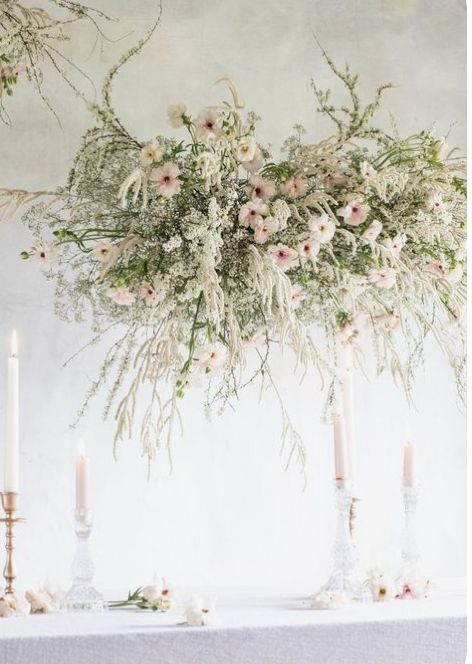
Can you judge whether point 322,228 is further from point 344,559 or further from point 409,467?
point 344,559

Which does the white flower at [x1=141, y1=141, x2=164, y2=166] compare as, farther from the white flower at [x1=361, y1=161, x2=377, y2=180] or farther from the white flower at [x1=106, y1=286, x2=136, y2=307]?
the white flower at [x1=361, y1=161, x2=377, y2=180]

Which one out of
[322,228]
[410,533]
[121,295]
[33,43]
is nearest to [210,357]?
[121,295]

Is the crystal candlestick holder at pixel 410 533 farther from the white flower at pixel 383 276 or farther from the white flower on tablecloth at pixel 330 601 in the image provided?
the white flower at pixel 383 276

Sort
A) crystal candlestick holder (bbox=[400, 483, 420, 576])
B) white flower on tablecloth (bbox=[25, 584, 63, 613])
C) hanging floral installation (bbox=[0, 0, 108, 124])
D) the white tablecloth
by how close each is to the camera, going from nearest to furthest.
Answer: the white tablecloth
white flower on tablecloth (bbox=[25, 584, 63, 613])
crystal candlestick holder (bbox=[400, 483, 420, 576])
hanging floral installation (bbox=[0, 0, 108, 124])

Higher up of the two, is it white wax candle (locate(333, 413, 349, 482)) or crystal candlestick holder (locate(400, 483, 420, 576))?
white wax candle (locate(333, 413, 349, 482))

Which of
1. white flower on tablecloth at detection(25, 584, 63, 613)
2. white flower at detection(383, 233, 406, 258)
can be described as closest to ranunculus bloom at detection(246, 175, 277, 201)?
white flower at detection(383, 233, 406, 258)

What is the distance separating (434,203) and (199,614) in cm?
86

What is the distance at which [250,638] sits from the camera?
1.52 meters

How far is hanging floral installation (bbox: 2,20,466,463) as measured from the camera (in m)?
1.80

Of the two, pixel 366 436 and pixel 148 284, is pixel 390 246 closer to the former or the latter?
pixel 148 284

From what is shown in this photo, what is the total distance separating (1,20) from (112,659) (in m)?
1.48

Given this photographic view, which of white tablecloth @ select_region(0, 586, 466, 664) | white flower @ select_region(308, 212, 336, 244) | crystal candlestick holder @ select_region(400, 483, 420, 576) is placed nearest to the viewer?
white tablecloth @ select_region(0, 586, 466, 664)

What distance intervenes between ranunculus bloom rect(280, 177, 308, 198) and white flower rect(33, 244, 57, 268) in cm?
44

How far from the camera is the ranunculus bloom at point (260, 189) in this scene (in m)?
1.83
